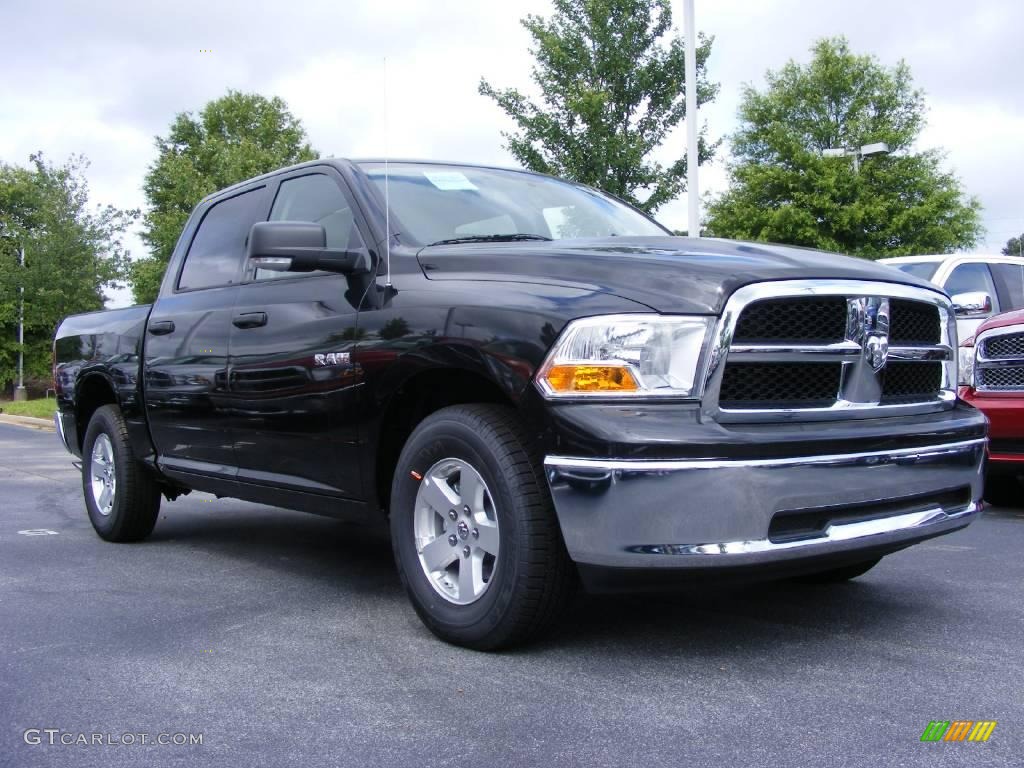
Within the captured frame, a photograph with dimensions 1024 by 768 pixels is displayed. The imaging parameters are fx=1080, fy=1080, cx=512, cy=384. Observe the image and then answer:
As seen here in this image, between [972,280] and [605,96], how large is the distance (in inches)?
360

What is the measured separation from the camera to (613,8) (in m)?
18.3

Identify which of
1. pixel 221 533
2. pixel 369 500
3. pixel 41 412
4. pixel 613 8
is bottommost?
pixel 41 412

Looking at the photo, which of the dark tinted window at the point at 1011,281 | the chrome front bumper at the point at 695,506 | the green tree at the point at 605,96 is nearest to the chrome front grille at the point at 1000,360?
the dark tinted window at the point at 1011,281

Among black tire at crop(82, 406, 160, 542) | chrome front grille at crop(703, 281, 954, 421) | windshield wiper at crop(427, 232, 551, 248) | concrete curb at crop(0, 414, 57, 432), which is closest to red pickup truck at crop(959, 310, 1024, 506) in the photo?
chrome front grille at crop(703, 281, 954, 421)

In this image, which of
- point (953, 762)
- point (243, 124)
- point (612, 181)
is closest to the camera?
point (953, 762)

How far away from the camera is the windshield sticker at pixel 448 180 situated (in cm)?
457

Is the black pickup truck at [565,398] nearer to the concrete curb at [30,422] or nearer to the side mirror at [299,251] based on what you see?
the side mirror at [299,251]

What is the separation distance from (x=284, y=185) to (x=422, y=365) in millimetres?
1757

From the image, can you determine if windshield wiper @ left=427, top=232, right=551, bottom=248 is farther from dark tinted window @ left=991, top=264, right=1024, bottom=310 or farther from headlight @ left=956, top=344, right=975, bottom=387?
dark tinted window @ left=991, top=264, right=1024, bottom=310

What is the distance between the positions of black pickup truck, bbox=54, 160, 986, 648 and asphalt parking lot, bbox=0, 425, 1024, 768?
0.90ft

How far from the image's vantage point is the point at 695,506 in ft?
9.85

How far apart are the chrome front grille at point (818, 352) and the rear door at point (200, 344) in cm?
252

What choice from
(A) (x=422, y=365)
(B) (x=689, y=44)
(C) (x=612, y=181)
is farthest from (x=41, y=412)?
(A) (x=422, y=365)

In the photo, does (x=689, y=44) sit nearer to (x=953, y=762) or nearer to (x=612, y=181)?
(x=612, y=181)
